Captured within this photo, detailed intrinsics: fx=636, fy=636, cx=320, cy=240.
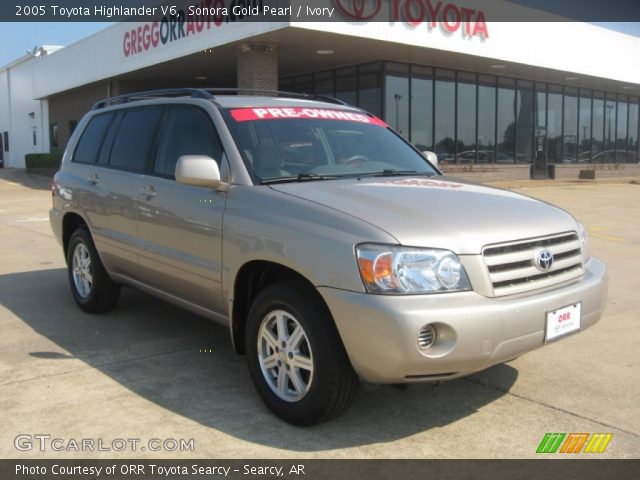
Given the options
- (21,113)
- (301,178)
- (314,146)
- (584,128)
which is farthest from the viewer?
(21,113)

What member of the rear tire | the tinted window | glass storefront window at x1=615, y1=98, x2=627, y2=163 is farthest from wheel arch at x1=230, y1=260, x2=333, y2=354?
glass storefront window at x1=615, y1=98, x2=627, y2=163

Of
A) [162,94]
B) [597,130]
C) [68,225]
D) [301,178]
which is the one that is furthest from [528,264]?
[597,130]

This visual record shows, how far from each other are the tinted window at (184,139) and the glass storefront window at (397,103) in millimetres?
16264

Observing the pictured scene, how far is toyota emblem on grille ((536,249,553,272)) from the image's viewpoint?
3426 millimetres

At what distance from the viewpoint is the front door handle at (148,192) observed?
4.65m

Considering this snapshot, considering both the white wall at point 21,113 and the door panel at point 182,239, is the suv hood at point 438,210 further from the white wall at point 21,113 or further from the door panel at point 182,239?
the white wall at point 21,113

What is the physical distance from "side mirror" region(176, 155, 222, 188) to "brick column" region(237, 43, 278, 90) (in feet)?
45.0

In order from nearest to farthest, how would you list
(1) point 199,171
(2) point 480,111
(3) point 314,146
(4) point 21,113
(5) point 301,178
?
(1) point 199,171, (5) point 301,178, (3) point 314,146, (2) point 480,111, (4) point 21,113

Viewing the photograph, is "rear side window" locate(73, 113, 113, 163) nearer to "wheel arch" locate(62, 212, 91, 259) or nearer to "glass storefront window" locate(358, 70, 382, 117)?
"wheel arch" locate(62, 212, 91, 259)

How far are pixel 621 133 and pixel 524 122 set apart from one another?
30.0 feet

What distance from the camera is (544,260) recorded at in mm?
3451

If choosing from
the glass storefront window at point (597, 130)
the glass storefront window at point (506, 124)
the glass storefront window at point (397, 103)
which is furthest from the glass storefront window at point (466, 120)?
the glass storefront window at point (597, 130)

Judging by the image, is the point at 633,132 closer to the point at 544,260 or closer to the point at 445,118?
the point at 445,118

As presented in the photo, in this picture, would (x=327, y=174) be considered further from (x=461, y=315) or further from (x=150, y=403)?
(x=150, y=403)
